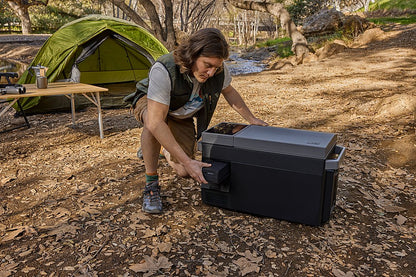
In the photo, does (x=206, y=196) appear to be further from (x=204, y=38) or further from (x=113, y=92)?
(x=113, y=92)

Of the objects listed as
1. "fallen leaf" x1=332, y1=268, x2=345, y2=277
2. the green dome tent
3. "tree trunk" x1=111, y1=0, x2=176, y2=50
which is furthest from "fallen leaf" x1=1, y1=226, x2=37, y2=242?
"tree trunk" x1=111, y1=0, x2=176, y2=50

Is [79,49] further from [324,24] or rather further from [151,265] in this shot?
[324,24]

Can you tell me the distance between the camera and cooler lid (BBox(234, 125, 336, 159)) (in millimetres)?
2098

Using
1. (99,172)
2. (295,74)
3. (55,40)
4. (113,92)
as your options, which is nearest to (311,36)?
(295,74)

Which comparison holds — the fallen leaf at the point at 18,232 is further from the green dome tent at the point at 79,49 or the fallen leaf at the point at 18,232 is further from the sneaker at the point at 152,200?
the green dome tent at the point at 79,49

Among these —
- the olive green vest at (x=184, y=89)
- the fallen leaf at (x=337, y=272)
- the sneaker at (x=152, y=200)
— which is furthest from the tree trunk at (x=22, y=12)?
the fallen leaf at (x=337, y=272)

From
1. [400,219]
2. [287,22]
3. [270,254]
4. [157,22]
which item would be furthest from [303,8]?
[270,254]

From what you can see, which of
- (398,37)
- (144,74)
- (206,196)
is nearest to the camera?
(206,196)

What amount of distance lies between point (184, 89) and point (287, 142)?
81cm

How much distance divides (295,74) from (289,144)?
7.07 m

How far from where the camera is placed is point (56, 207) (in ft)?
8.94

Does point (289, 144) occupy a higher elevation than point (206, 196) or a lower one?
higher

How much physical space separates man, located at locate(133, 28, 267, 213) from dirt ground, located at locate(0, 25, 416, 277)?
372 millimetres

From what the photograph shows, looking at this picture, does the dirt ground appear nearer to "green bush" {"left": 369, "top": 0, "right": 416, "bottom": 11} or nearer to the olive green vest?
the olive green vest
